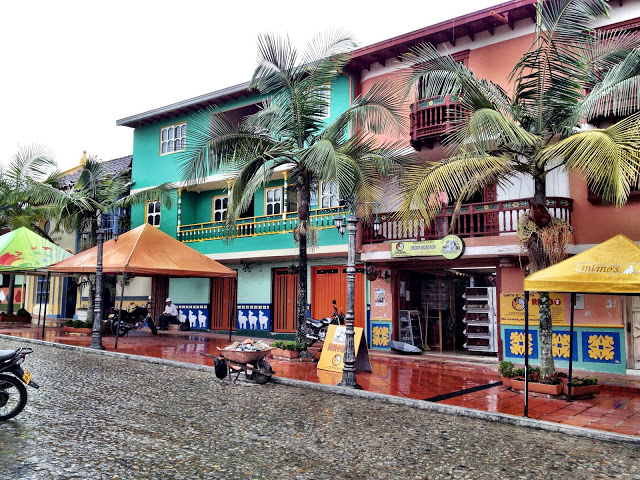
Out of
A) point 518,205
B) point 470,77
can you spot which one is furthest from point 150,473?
point 518,205

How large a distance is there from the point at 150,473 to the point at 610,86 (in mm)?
8814

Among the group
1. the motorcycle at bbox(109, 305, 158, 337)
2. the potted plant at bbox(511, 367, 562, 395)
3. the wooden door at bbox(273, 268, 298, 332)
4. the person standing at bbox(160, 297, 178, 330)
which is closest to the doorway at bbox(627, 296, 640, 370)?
the potted plant at bbox(511, 367, 562, 395)

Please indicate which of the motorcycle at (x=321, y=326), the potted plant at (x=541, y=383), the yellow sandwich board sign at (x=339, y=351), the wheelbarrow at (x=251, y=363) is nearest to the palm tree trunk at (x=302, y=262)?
Result: the yellow sandwich board sign at (x=339, y=351)

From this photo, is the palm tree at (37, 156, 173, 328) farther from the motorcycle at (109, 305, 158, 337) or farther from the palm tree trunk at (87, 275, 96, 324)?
the motorcycle at (109, 305, 158, 337)

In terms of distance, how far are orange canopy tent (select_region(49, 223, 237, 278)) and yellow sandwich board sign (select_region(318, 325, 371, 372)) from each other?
240 inches

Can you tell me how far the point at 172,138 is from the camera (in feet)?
73.2

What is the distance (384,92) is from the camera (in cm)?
1223

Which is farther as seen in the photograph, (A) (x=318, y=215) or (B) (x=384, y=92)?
(A) (x=318, y=215)

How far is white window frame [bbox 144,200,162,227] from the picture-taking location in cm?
2270

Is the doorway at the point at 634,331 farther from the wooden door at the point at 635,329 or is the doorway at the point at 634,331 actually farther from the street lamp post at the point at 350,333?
the street lamp post at the point at 350,333

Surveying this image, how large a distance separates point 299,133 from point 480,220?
17.3ft

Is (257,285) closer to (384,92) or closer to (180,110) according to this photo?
(180,110)

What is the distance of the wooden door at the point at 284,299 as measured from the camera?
19172 mm

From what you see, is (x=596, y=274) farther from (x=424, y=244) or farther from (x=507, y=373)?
(x=424, y=244)
